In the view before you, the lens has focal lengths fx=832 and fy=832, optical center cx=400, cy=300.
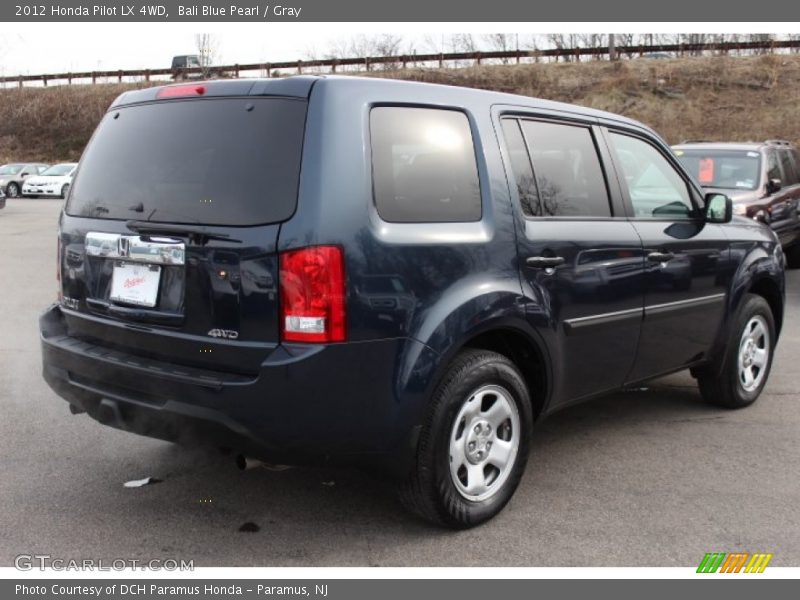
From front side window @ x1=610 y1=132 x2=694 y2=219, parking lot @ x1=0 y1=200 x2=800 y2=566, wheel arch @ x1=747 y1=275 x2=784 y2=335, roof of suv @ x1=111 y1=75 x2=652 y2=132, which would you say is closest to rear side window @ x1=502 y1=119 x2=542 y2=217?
roof of suv @ x1=111 y1=75 x2=652 y2=132

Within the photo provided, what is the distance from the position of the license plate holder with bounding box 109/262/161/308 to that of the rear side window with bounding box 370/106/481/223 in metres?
0.96

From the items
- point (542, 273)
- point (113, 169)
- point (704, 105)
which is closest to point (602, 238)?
point (542, 273)

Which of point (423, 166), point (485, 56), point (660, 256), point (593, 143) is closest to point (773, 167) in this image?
point (660, 256)

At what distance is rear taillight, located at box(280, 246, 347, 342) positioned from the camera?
3.02 meters

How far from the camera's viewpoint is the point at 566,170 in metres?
4.15

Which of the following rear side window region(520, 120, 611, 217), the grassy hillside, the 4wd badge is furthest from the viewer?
the grassy hillside

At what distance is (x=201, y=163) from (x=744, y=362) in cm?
381

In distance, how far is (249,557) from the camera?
333 centimetres

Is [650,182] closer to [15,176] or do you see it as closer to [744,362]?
[744,362]

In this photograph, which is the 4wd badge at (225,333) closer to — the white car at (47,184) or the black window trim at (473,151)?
the black window trim at (473,151)

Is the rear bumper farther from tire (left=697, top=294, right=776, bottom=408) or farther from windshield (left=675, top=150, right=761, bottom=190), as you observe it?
windshield (left=675, top=150, right=761, bottom=190)

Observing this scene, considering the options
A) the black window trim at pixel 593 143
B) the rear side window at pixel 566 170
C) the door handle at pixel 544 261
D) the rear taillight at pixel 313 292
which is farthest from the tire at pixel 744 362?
the rear taillight at pixel 313 292

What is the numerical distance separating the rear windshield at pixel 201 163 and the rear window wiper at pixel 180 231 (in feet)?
0.10

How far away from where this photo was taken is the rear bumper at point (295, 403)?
3.05 m
